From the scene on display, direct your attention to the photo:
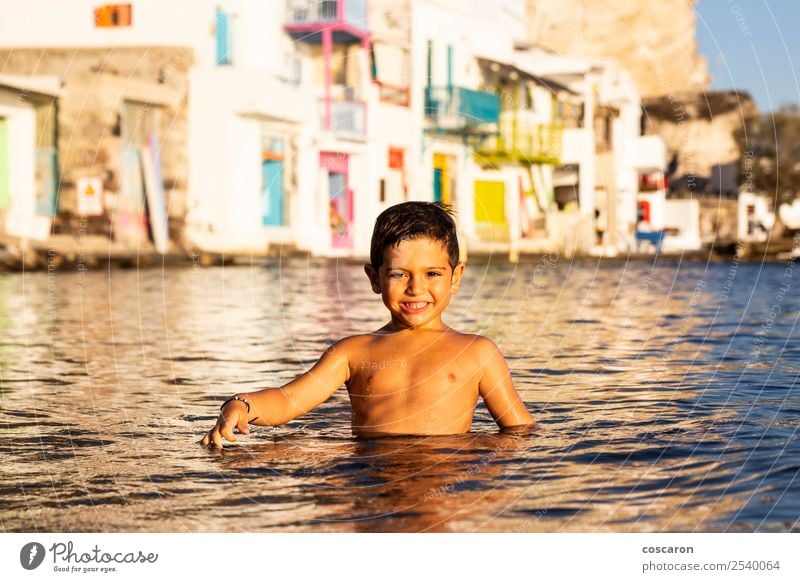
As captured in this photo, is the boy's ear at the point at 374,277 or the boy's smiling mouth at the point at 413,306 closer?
the boy's smiling mouth at the point at 413,306

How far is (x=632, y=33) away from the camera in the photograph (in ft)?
291

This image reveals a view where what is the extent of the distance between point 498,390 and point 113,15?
25.1 metres

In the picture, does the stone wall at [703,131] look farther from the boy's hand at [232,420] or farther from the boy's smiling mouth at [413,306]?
the boy's hand at [232,420]

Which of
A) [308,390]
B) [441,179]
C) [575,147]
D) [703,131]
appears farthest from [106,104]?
[703,131]

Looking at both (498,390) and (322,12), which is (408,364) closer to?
(498,390)

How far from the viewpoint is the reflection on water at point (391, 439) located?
4176mm

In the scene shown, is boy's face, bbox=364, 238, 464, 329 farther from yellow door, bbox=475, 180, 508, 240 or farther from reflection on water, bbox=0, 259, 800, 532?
yellow door, bbox=475, 180, 508, 240

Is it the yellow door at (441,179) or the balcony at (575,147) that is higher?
the balcony at (575,147)

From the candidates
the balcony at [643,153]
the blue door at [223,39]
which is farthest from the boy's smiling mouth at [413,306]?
the balcony at [643,153]

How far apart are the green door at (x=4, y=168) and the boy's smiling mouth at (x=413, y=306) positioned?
19.5 m

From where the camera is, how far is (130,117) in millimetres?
28156
